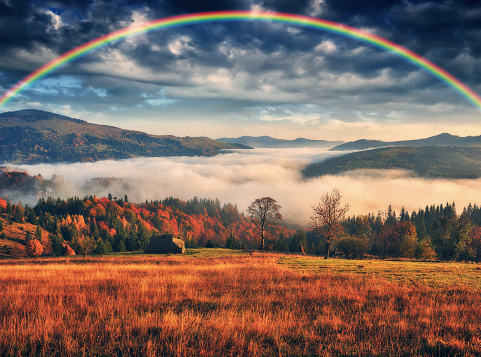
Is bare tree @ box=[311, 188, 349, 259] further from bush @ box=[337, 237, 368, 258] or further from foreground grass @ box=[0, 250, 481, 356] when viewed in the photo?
bush @ box=[337, 237, 368, 258]

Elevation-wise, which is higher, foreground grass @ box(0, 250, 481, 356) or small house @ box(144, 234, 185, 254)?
foreground grass @ box(0, 250, 481, 356)

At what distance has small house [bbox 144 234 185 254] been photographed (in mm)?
62806

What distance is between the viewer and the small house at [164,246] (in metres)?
62.8

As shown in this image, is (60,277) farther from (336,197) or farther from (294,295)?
(336,197)

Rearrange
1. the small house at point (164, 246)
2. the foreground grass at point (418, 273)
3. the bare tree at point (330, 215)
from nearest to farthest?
the foreground grass at point (418, 273) → the bare tree at point (330, 215) → the small house at point (164, 246)

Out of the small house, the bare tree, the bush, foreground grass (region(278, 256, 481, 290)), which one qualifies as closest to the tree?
the small house

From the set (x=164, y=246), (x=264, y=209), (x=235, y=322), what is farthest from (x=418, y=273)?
(x=164, y=246)

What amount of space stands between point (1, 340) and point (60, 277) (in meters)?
10.8

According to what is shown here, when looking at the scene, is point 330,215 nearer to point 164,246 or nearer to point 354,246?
point 164,246

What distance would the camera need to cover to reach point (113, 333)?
23.4 feet

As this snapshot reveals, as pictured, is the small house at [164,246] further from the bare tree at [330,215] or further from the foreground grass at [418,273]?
the foreground grass at [418,273]

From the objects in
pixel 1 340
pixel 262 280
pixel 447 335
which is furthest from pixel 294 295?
pixel 1 340

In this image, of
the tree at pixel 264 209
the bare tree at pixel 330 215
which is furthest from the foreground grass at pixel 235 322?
the tree at pixel 264 209

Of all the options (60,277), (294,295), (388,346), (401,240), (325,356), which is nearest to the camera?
(325,356)
